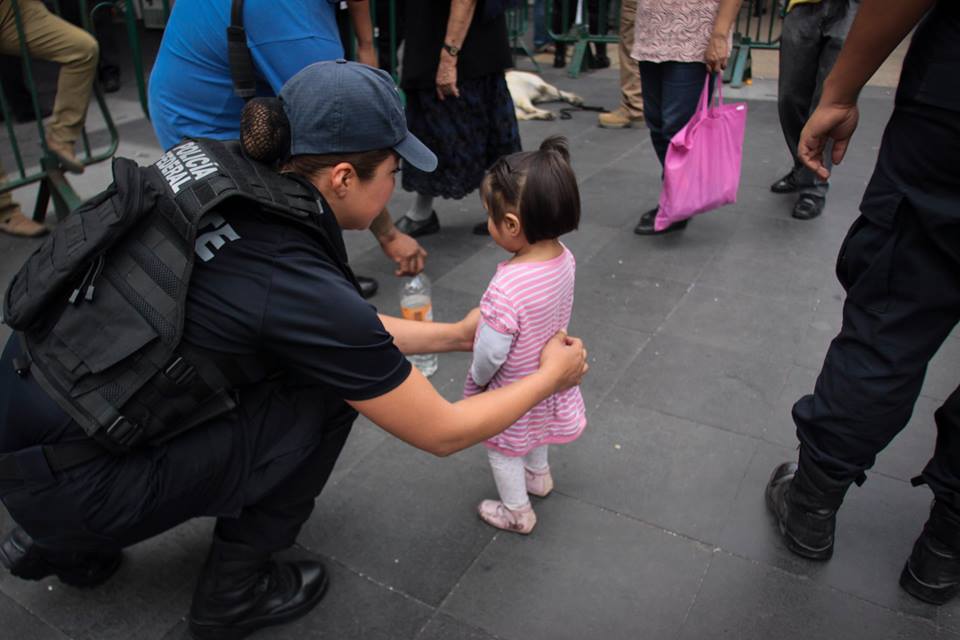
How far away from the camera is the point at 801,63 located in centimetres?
415

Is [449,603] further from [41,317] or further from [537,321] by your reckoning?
[41,317]

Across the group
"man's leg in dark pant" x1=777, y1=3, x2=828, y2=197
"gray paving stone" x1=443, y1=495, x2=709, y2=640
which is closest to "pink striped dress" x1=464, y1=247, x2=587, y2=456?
"gray paving stone" x1=443, y1=495, x2=709, y2=640

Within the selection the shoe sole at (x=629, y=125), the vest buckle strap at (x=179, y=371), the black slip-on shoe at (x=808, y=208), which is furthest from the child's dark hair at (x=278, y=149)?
the shoe sole at (x=629, y=125)

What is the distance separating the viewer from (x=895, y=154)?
1.79 meters

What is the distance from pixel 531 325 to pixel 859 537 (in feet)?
3.74

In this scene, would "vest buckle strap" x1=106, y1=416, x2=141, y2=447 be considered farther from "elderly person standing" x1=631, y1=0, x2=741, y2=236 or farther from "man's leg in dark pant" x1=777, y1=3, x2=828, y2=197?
"man's leg in dark pant" x1=777, y1=3, x2=828, y2=197

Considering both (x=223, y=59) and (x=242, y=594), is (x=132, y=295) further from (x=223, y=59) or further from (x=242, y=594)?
(x=223, y=59)

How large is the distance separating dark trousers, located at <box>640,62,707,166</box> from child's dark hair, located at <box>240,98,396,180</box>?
8.45ft

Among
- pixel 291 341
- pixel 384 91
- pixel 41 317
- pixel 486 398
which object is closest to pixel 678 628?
pixel 486 398

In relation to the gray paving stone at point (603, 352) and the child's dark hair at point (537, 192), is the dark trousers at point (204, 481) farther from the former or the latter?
the gray paving stone at point (603, 352)

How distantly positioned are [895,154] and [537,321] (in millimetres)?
880

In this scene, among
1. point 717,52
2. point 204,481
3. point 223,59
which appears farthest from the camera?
point 717,52

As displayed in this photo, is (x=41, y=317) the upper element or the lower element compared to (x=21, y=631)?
upper

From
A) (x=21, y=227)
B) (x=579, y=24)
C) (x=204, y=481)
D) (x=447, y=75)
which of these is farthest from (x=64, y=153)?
(x=579, y=24)
